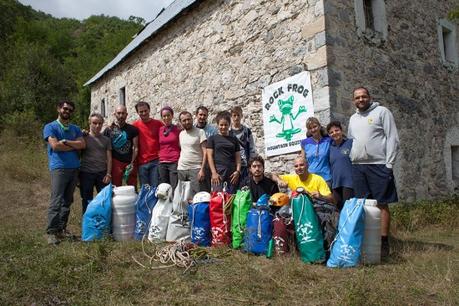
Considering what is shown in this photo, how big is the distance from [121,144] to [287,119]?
2519mm

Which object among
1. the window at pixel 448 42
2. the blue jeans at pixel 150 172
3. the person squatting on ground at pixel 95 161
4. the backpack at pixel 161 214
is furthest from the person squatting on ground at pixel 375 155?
the window at pixel 448 42

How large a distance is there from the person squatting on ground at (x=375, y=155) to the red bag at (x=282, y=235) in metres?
0.84

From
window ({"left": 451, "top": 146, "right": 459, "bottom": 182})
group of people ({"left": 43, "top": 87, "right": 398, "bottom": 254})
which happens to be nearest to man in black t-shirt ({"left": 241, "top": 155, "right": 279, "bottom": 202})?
group of people ({"left": 43, "top": 87, "right": 398, "bottom": 254})

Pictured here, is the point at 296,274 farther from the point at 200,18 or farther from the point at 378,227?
the point at 200,18

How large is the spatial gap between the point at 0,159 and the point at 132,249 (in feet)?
28.2

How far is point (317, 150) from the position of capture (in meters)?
4.64

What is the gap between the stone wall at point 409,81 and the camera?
5.88 metres

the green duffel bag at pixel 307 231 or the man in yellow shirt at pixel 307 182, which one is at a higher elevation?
the man in yellow shirt at pixel 307 182

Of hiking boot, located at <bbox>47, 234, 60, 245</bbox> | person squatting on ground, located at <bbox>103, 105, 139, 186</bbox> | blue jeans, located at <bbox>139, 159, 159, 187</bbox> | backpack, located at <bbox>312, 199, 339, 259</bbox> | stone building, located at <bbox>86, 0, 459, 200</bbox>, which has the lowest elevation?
hiking boot, located at <bbox>47, 234, 60, 245</bbox>

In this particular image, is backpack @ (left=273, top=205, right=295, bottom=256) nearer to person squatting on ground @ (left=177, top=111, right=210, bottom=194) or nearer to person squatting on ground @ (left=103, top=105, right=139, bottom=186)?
person squatting on ground @ (left=177, top=111, right=210, bottom=194)

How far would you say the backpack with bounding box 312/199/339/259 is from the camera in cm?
383

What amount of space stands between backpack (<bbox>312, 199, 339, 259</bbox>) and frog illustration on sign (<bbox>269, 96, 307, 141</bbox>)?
2182mm

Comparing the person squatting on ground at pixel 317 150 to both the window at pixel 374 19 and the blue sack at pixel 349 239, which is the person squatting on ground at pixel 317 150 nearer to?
the blue sack at pixel 349 239

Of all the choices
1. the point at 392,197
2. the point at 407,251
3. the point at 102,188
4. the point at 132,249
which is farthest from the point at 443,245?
the point at 102,188
